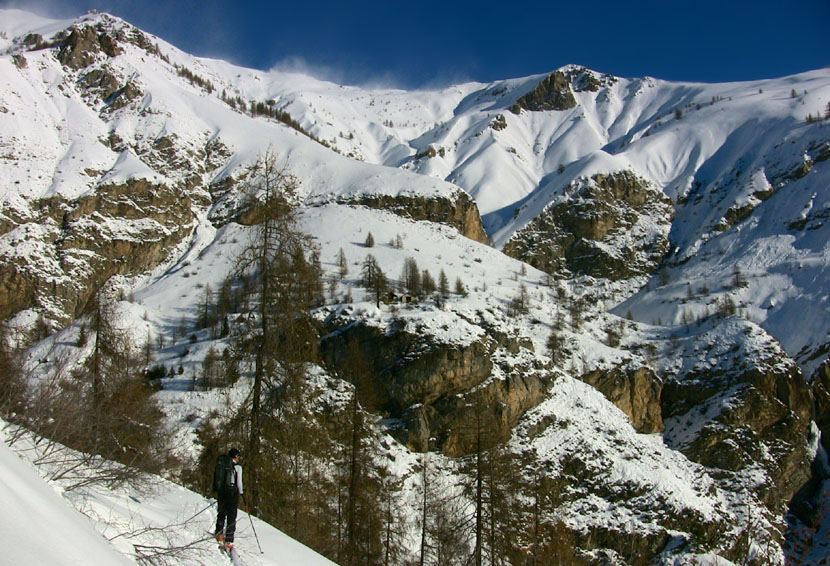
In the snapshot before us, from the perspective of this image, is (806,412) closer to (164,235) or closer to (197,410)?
(197,410)

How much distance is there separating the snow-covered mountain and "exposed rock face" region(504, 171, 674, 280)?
60 cm

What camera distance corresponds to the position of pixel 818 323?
266 feet

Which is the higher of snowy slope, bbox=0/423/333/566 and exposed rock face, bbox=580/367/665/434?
snowy slope, bbox=0/423/333/566

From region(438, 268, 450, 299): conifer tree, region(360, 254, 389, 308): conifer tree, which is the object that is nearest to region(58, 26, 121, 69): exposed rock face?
region(360, 254, 389, 308): conifer tree

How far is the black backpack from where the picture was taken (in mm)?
8780

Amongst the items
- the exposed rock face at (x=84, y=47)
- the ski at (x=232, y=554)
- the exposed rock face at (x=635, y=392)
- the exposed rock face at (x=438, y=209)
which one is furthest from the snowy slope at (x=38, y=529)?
the exposed rock face at (x=84, y=47)

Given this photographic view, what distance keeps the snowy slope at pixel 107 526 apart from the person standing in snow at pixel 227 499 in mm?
204

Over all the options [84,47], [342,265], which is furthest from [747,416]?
[84,47]

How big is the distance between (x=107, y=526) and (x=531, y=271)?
366 ft

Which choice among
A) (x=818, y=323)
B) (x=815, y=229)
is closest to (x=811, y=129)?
(x=815, y=229)

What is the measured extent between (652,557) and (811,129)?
144696 mm

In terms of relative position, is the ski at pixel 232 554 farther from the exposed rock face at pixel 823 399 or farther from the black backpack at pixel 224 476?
the exposed rock face at pixel 823 399

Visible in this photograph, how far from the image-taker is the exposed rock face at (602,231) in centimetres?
14850

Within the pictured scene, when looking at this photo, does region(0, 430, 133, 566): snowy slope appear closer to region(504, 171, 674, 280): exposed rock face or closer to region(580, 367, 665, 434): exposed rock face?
region(580, 367, 665, 434): exposed rock face
